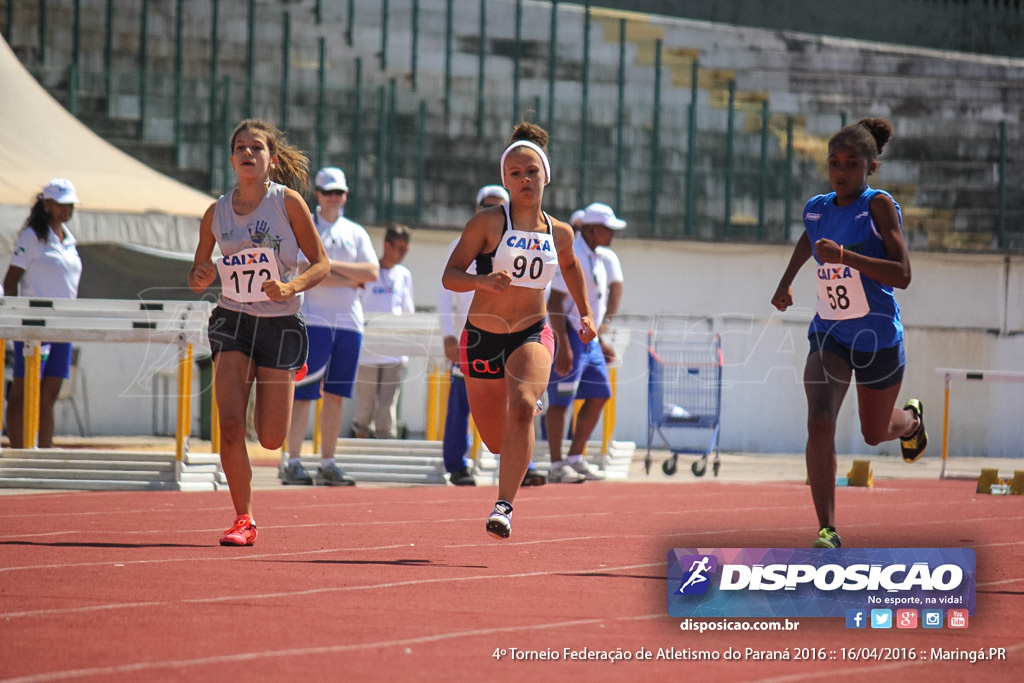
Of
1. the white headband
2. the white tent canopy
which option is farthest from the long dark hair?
the white tent canopy

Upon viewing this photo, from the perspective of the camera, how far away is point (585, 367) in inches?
481

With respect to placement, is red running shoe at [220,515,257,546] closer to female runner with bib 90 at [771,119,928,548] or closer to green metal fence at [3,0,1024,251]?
female runner with bib 90 at [771,119,928,548]

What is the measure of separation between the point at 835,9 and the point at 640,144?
8416mm

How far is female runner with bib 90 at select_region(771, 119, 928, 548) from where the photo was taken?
684 cm

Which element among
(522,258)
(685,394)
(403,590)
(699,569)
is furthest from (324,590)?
(685,394)

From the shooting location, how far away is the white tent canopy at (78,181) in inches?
554

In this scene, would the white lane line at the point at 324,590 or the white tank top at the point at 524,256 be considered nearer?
the white lane line at the point at 324,590

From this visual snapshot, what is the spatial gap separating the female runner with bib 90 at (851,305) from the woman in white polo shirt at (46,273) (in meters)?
6.77

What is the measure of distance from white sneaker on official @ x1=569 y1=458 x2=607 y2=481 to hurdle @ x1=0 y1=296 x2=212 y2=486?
352 centimetres

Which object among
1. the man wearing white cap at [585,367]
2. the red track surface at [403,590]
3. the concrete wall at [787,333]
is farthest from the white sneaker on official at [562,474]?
the concrete wall at [787,333]

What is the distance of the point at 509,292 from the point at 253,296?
1.29 m

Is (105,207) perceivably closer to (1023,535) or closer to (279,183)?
(279,183)

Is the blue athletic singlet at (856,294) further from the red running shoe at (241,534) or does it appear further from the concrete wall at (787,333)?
the concrete wall at (787,333)

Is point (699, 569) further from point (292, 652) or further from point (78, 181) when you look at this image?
point (78, 181)
